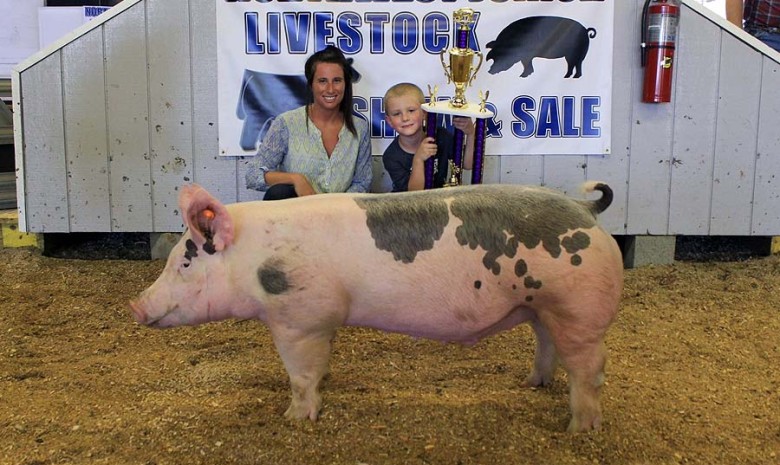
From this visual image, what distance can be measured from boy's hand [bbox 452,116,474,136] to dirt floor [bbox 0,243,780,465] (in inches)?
38.9

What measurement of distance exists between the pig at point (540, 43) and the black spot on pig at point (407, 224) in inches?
93.7

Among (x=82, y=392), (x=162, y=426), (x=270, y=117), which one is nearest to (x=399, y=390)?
(x=162, y=426)

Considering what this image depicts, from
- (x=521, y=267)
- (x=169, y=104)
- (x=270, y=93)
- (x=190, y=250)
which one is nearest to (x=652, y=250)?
(x=270, y=93)

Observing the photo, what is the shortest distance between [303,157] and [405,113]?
56cm

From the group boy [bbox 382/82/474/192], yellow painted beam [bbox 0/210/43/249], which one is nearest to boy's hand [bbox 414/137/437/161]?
boy [bbox 382/82/474/192]

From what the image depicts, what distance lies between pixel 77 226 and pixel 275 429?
2.95m

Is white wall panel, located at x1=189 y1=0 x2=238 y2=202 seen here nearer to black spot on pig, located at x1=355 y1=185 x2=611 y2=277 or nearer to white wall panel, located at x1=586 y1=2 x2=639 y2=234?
white wall panel, located at x1=586 y1=2 x2=639 y2=234

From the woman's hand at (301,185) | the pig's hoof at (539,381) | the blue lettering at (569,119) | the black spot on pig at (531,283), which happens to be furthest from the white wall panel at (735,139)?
the black spot on pig at (531,283)

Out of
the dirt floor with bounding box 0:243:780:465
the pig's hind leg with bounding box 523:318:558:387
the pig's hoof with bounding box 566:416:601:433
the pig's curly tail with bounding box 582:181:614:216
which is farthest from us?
the pig's hind leg with bounding box 523:318:558:387

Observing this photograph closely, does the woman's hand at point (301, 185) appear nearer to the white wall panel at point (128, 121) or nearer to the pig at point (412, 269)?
the pig at point (412, 269)

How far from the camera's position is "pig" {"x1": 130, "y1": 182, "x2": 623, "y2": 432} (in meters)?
2.18

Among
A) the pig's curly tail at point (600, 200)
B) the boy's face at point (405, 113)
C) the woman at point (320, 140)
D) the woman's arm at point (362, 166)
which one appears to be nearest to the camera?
the pig's curly tail at point (600, 200)

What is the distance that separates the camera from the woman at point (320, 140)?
3.61 meters

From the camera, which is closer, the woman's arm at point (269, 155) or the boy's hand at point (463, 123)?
the boy's hand at point (463, 123)
